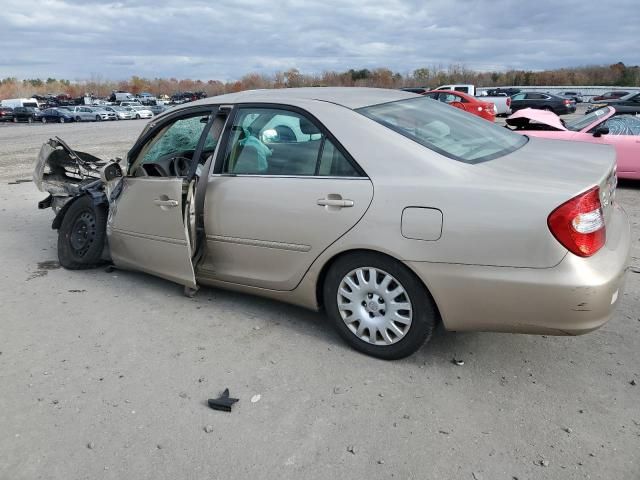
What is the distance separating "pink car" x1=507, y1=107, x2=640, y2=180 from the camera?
28.7 ft

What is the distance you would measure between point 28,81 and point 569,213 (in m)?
128

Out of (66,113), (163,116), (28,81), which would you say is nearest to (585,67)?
(66,113)

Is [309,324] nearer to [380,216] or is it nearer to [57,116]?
[380,216]

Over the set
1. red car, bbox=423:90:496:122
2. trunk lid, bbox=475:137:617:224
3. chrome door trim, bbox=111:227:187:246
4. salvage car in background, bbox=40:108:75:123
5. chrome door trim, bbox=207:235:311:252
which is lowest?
chrome door trim, bbox=111:227:187:246

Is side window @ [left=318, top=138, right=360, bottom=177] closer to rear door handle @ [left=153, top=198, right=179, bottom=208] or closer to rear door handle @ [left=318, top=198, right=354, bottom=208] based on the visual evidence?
rear door handle @ [left=318, top=198, right=354, bottom=208]

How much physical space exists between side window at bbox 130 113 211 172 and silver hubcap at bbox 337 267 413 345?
169 cm

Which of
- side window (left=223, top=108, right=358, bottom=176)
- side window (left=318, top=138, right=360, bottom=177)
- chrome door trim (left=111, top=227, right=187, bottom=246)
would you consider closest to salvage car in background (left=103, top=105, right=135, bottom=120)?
chrome door trim (left=111, top=227, right=187, bottom=246)

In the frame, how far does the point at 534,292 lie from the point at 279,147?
6.28 feet

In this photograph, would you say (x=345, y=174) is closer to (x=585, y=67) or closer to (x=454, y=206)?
(x=454, y=206)

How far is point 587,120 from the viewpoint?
9.37 m

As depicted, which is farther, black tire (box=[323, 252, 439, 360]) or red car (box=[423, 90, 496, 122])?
red car (box=[423, 90, 496, 122])

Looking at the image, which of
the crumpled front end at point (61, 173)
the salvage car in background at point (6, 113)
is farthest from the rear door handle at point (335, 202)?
the salvage car in background at point (6, 113)

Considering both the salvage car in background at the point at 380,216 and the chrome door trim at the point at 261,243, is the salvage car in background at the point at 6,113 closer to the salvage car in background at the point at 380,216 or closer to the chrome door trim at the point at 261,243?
the salvage car in background at the point at 380,216

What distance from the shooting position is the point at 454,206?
294cm
